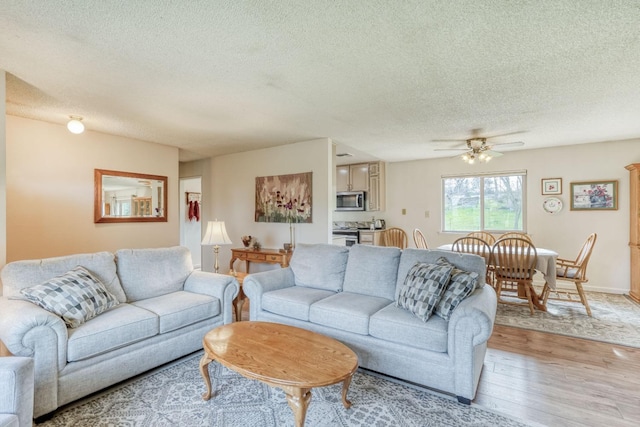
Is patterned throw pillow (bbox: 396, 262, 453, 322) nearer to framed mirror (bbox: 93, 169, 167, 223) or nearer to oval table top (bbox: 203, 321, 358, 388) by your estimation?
oval table top (bbox: 203, 321, 358, 388)

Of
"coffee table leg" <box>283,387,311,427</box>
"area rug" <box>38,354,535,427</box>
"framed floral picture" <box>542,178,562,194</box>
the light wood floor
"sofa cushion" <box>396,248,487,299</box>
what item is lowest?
the light wood floor

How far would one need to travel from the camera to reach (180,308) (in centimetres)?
253

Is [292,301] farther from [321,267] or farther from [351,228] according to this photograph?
[351,228]

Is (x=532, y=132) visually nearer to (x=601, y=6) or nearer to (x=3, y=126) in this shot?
(x=601, y=6)

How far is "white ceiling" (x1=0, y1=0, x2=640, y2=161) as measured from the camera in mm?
1668

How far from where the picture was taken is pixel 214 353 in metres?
1.81

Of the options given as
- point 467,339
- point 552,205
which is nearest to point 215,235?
point 467,339

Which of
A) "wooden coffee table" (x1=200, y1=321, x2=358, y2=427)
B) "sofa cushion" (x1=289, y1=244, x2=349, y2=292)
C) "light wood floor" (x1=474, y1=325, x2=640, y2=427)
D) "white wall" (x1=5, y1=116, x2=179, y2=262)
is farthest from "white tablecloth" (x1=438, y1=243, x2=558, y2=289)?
"white wall" (x1=5, y1=116, x2=179, y2=262)

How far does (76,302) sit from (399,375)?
231 centimetres

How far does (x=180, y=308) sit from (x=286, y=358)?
48.7 inches

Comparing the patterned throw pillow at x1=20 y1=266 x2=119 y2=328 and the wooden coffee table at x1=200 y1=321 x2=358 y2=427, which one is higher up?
the patterned throw pillow at x1=20 y1=266 x2=119 y2=328

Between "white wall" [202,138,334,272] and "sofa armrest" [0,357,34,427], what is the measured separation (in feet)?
11.1

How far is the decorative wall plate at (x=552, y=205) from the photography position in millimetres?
5010

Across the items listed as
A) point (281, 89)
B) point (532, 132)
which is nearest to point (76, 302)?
point (281, 89)
